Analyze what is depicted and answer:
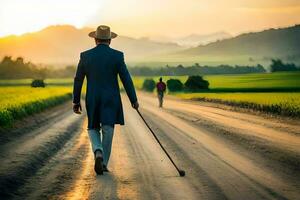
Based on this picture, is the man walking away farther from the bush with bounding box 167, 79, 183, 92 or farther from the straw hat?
the bush with bounding box 167, 79, 183, 92

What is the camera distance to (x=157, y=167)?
10.4m

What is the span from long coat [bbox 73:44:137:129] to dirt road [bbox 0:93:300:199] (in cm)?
100

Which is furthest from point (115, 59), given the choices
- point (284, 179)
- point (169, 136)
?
point (169, 136)

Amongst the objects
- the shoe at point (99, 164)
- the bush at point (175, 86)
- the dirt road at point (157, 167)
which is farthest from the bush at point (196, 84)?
the shoe at point (99, 164)

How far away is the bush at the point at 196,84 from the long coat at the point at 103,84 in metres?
60.4

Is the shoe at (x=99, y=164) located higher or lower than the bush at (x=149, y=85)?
higher

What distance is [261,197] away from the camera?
7.52m

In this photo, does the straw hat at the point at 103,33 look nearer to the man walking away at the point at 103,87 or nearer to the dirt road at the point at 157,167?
the man walking away at the point at 103,87

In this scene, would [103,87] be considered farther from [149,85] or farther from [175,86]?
[149,85]

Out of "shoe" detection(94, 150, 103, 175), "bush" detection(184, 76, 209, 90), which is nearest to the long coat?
"shoe" detection(94, 150, 103, 175)

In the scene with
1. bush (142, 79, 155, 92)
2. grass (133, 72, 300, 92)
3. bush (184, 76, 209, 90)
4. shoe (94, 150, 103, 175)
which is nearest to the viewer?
shoe (94, 150, 103, 175)

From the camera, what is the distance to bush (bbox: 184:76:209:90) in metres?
70.2

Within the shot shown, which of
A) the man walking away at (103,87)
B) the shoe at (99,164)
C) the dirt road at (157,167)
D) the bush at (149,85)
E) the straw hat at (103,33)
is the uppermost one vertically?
the straw hat at (103,33)

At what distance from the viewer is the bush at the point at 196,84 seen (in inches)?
2763
